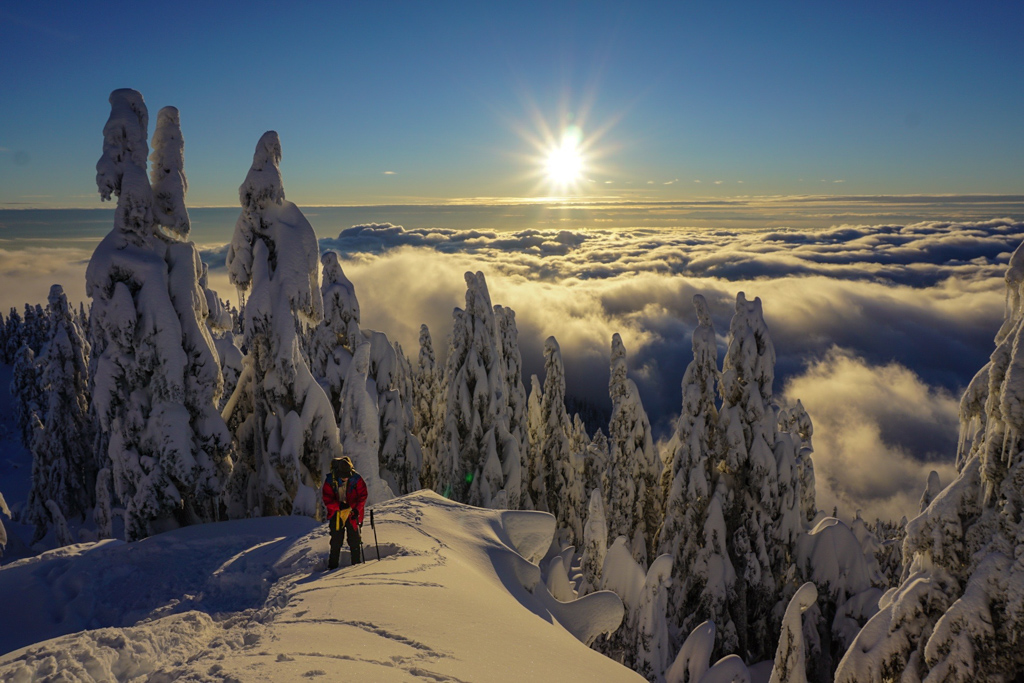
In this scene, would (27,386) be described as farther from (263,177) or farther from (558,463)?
(263,177)

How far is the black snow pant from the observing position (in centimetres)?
A: 684

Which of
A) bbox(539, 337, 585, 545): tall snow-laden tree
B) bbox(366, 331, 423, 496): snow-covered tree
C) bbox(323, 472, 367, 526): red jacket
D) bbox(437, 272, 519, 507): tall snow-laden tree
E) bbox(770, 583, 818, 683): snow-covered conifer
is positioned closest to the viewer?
bbox(323, 472, 367, 526): red jacket

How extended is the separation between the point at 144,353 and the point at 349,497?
702 centimetres

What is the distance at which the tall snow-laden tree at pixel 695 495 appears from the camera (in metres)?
16.9

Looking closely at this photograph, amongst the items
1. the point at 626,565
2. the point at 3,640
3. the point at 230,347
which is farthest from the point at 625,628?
the point at 230,347

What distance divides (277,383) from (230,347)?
713 centimetres

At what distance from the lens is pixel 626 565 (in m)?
14.3

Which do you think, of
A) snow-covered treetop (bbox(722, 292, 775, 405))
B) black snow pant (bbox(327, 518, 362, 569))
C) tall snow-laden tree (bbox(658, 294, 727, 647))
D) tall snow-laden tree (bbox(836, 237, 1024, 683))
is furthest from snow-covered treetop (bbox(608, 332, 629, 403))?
black snow pant (bbox(327, 518, 362, 569))

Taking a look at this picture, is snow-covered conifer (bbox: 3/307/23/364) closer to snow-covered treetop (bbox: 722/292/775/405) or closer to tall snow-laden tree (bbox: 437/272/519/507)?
tall snow-laden tree (bbox: 437/272/519/507)

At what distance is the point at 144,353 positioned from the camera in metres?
10.9

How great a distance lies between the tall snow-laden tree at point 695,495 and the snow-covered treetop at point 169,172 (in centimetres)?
1530

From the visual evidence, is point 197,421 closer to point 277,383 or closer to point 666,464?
point 277,383

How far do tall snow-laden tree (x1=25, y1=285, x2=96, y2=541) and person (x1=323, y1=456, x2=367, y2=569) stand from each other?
31.4 meters

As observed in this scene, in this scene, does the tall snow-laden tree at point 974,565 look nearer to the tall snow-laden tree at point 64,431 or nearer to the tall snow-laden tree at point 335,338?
the tall snow-laden tree at point 335,338
